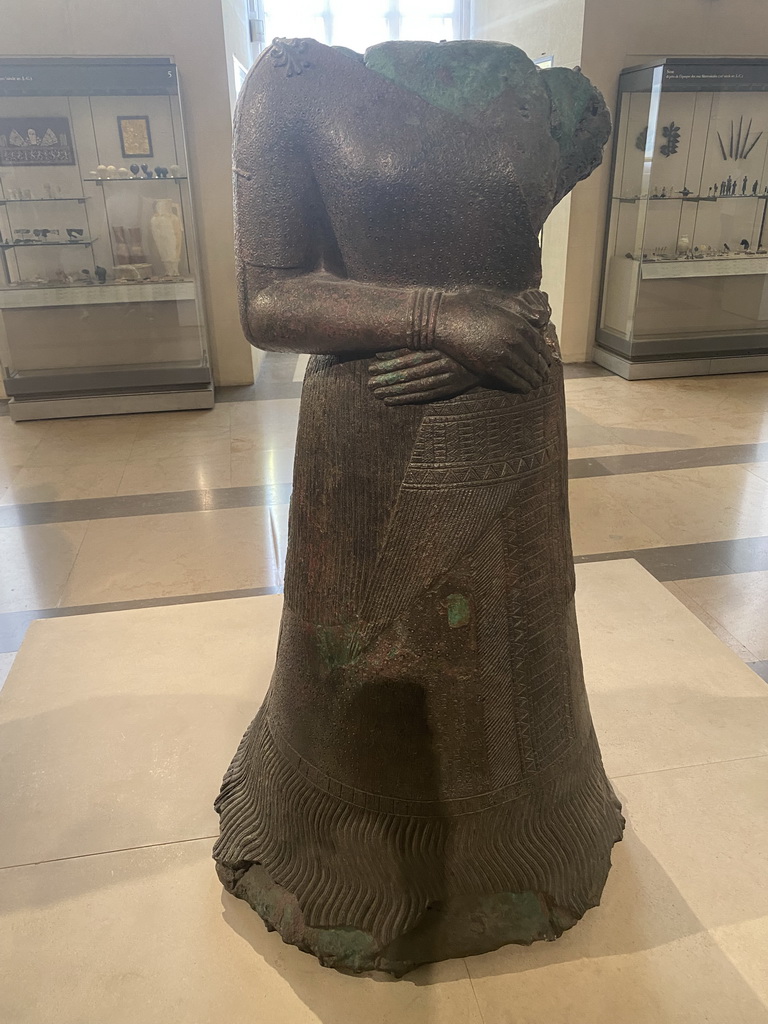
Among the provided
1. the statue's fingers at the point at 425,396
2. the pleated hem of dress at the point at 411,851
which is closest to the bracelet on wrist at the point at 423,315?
the statue's fingers at the point at 425,396

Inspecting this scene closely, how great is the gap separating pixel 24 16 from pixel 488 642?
257 inches

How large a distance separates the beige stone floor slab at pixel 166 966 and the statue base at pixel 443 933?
4 cm

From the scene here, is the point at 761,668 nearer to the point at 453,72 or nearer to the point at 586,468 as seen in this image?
the point at 586,468

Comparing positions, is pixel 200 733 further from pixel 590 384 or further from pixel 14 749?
pixel 590 384

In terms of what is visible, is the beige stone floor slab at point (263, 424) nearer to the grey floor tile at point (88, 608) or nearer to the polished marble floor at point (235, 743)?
the polished marble floor at point (235, 743)

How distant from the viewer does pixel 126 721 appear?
2.80 metres

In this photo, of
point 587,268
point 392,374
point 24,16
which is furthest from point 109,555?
point 587,268

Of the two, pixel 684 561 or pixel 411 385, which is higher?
pixel 411 385

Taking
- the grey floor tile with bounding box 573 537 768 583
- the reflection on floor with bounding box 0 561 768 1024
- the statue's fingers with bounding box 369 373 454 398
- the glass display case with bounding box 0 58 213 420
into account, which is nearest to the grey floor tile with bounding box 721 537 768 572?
the grey floor tile with bounding box 573 537 768 583

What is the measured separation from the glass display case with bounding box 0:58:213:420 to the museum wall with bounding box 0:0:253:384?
0.23m

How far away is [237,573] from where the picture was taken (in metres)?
4.13

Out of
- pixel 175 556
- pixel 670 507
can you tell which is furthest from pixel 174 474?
pixel 670 507

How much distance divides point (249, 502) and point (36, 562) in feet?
4.18

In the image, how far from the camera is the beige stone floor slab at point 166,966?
1.85 metres
